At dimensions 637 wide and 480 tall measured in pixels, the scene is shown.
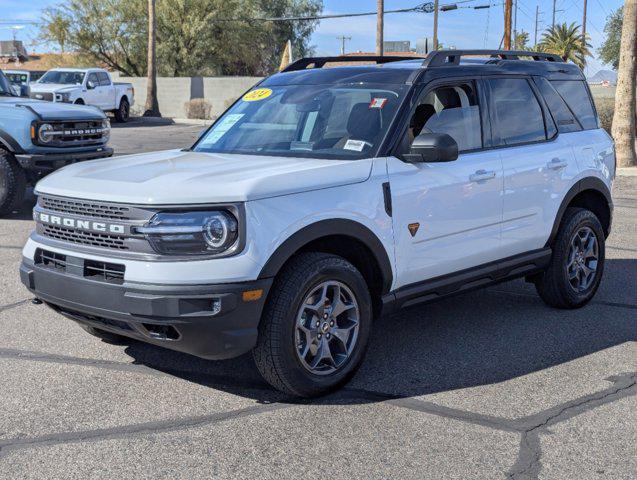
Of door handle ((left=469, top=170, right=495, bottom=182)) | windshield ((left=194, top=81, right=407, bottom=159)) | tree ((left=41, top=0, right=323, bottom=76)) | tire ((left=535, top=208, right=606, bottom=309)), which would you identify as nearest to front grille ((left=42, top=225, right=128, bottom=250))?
windshield ((left=194, top=81, right=407, bottom=159))

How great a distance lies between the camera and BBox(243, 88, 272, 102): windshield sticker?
5840 mm

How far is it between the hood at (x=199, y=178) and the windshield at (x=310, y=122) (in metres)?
0.22

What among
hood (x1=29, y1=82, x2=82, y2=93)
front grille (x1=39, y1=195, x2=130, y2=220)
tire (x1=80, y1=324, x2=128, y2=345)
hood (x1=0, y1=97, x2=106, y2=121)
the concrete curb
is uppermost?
hood (x1=29, y1=82, x2=82, y2=93)

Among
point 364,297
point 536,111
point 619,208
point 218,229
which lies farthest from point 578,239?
point 619,208

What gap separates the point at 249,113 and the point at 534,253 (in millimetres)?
2320

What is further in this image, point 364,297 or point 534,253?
point 534,253

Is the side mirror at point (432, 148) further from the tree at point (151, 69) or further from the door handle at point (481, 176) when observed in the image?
the tree at point (151, 69)

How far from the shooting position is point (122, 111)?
3250cm

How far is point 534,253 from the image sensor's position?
6.02 m

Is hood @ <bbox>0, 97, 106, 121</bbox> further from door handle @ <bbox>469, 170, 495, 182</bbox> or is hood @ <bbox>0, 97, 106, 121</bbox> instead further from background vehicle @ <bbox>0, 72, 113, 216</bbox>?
door handle @ <bbox>469, 170, 495, 182</bbox>

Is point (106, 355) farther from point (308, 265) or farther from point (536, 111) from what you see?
point (536, 111)

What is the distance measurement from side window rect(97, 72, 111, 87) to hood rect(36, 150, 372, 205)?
26010mm

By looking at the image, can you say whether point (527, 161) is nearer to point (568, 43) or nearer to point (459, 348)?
point (459, 348)

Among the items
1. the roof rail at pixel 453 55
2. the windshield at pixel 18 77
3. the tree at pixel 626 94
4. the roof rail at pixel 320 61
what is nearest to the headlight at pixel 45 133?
the roof rail at pixel 320 61
